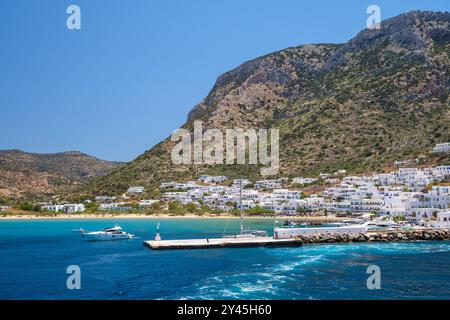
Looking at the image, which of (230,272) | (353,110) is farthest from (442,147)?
(230,272)

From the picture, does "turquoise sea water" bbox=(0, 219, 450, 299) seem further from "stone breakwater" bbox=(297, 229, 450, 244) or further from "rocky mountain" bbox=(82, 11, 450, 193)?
"rocky mountain" bbox=(82, 11, 450, 193)

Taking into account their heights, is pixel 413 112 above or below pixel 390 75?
below

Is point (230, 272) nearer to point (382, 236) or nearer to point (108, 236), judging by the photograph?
point (382, 236)

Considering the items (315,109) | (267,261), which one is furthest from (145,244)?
(315,109)

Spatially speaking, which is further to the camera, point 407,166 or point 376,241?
point 407,166

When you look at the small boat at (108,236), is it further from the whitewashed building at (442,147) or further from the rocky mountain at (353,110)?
the whitewashed building at (442,147)

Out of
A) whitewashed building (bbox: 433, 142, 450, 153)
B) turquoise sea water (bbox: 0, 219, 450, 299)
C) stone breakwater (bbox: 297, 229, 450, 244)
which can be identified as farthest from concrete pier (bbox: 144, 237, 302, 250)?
whitewashed building (bbox: 433, 142, 450, 153)

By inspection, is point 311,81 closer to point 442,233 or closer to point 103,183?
point 103,183
